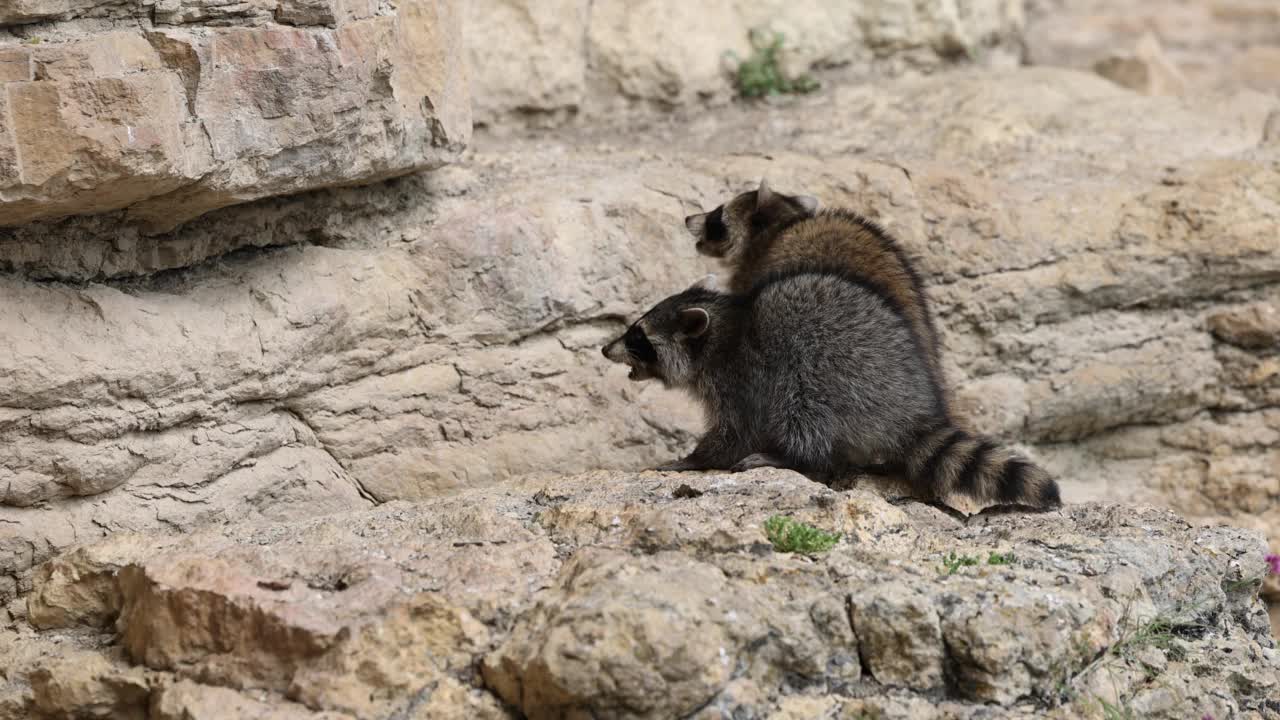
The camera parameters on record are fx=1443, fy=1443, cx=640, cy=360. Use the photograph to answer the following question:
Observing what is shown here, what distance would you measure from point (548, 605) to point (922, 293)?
112 inches

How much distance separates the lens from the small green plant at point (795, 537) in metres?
4.27

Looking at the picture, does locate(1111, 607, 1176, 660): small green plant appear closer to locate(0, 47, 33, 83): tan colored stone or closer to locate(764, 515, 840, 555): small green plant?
locate(764, 515, 840, 555): small green plant

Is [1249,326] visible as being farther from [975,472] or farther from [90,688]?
[90,688]

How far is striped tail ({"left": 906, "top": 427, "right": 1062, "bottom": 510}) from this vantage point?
5121mm

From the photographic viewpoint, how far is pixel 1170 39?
10789 mm

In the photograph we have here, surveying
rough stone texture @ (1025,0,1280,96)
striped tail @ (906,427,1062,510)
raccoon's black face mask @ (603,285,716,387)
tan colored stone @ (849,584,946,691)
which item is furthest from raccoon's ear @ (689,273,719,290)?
rough stone texture @ (1025,0,1280,96)

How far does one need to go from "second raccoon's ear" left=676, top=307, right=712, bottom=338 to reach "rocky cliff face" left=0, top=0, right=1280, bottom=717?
0.52 meters

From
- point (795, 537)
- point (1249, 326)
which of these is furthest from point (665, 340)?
point (1249, 326)

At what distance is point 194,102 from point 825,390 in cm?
249

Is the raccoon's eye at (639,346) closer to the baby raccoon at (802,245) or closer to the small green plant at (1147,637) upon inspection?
the baby raccoon at (802,245)

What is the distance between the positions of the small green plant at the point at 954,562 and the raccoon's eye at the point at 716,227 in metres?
2.41

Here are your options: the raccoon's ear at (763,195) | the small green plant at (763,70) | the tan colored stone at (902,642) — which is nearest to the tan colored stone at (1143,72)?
the small green plant at (763,70)

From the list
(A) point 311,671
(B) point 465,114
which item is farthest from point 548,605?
(B) point 465,114

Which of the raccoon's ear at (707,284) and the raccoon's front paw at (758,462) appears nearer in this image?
the raccoon's front paw at (758,462)
